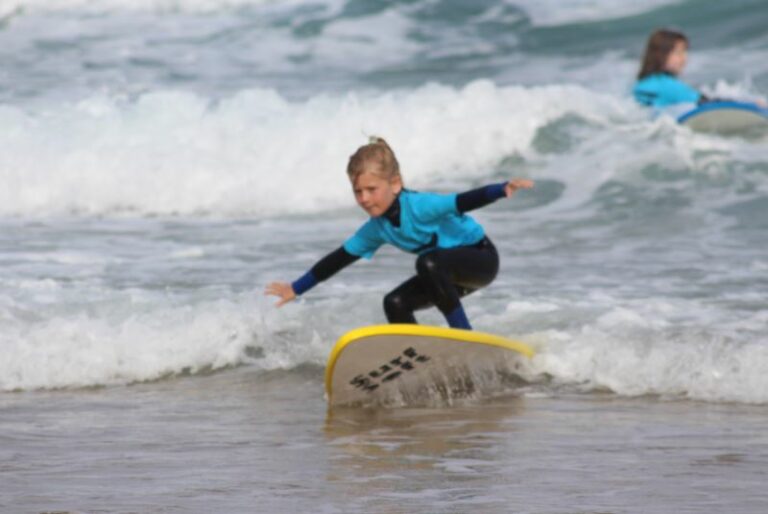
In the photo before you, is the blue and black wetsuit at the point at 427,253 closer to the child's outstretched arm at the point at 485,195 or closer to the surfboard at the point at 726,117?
the child's outstretched arm at the point at 485,195

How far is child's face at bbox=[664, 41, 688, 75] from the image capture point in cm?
1354

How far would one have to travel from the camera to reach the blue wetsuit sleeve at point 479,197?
6125 millimetres

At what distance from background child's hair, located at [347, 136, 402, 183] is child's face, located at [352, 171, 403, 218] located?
2 centimetres

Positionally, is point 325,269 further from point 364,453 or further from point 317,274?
point 364,453

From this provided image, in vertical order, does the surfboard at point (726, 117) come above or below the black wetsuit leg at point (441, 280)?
above

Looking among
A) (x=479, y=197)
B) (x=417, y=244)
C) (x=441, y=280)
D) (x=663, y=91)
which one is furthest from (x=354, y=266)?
(x=663, y=91)

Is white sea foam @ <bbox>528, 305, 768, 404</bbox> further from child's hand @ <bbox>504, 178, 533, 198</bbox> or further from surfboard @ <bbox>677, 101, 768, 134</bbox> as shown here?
surfboard @ <bbox>677, 101, 768, 134</bbox>

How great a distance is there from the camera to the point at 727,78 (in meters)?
15.7

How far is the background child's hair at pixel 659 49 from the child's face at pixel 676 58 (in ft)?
0.09

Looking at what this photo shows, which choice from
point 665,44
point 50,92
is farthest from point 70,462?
point 50,92

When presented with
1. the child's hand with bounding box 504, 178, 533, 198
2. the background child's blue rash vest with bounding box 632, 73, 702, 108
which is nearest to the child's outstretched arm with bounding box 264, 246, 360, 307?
the child's hand with bounding box 504, 178, 533, 198

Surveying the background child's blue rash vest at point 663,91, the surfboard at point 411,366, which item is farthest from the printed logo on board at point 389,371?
the background child's blue rash vest at point 663,91

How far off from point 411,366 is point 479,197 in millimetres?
795

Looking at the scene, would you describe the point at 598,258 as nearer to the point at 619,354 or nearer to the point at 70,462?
the point at 619,354
